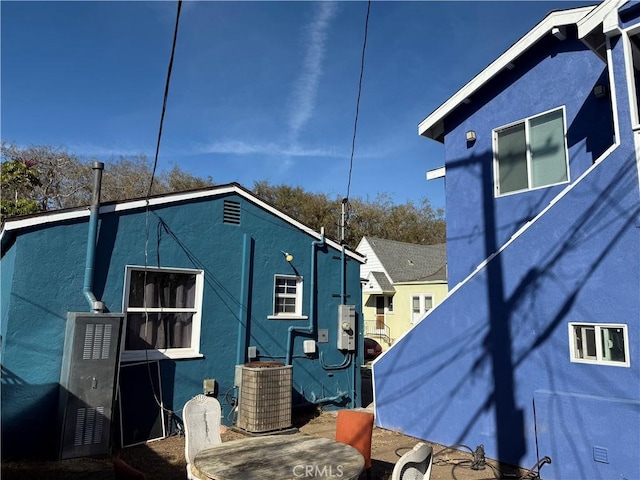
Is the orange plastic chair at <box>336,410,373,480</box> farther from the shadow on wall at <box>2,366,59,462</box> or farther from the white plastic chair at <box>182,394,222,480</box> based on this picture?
the shadow on wall at <box>2,366,59,462</box>

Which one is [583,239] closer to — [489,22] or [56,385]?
[489,22]

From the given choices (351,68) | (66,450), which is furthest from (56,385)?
(351,68)

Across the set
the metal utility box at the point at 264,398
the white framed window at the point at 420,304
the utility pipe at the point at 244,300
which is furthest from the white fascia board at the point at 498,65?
the white framed window at the point at 420,304

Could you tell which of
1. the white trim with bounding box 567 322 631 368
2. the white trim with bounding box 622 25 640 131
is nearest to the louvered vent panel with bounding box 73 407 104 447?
the white trim with bounding box 567 322 631 368

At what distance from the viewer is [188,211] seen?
27.8 feet

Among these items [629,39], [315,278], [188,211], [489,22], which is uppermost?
[489,22]

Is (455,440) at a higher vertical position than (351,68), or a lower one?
lower

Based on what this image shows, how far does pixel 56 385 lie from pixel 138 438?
65.0 inches

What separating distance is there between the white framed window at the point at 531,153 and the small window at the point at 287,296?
15.2 feet

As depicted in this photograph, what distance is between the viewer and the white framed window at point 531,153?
25.8 feet

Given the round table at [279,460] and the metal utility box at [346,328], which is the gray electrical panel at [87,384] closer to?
the round table at [279,460]

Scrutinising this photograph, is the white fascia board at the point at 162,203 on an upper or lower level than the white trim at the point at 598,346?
upper

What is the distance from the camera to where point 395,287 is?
2378cm

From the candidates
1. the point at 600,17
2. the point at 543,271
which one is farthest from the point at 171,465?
the point at 600,17
